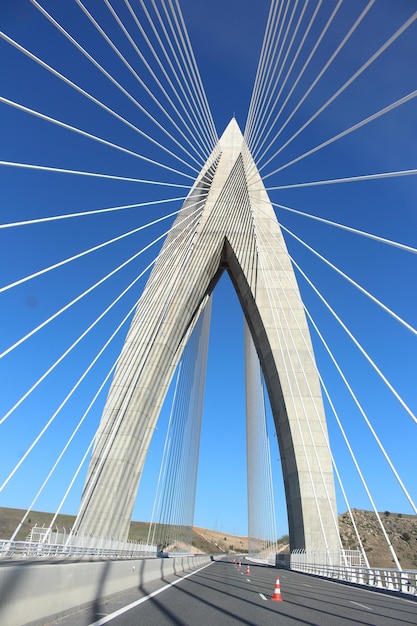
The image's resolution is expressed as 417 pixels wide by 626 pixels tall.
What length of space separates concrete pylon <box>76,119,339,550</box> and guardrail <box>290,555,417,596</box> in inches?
71.3

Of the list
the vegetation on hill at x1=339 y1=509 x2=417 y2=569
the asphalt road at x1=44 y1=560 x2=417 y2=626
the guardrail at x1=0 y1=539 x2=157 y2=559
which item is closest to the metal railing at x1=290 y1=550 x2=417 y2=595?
the asphalt road at x1=44 y1=560 x2=417 y2=626

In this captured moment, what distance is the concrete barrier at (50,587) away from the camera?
398 centimetres

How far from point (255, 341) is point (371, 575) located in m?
15.9

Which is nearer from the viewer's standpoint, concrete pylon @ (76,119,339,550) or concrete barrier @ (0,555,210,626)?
concrete barrier @ (0,555,210,626)

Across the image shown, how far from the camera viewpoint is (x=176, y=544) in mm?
36062

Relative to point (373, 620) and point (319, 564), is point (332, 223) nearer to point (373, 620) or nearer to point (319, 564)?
point (373, 620)

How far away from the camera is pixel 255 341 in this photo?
30141mm

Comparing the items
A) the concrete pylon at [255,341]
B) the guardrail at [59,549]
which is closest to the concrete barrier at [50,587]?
the guardrail at [59,549]

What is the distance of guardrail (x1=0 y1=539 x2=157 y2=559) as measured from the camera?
16545 millimetres

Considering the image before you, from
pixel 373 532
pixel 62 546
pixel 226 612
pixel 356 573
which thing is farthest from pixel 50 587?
pixel 373 532

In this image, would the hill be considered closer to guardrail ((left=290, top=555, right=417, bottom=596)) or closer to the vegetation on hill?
the vegetation on hill

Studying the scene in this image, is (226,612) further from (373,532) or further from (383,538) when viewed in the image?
(373,532)

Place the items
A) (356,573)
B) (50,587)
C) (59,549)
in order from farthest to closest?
(59,549) < (356,573) < (50,587)

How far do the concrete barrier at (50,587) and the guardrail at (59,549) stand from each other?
30.6 ft
